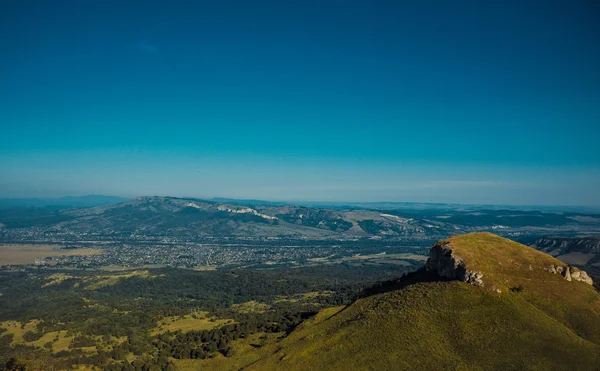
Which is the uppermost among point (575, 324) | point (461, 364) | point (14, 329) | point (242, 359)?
point (575, 324)

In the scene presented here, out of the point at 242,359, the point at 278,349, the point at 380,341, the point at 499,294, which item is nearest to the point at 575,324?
the point at 499,294

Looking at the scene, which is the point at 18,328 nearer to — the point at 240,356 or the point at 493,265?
the point at 240,356

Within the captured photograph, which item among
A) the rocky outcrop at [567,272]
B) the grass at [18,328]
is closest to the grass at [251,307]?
the grass at [18,328]

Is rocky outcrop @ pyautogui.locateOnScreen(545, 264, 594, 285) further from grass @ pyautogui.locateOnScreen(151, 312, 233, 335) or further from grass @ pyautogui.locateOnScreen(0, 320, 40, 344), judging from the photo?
grass @ pyautogui.locateOnScreen(0, 320, 40, 344)

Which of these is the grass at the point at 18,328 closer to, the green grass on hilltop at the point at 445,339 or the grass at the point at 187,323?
the grass at the point at 187,323

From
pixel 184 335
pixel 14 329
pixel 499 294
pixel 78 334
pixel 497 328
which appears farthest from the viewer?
pixel 14 329

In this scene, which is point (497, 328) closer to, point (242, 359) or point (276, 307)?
point (242, 359)
